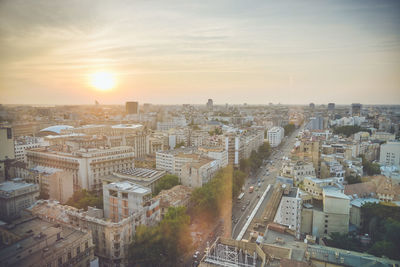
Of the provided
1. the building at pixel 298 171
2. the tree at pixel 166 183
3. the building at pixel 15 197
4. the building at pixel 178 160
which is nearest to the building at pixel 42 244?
the building at pixel 15 197

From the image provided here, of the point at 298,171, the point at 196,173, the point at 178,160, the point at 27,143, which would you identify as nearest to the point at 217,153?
the point at 178,160

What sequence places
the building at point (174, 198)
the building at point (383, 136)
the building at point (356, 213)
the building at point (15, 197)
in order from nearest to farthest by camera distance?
the building at point (15, 197) → the building at point (174, 198) → the building at point (356, 213) → the building at point (383, 136)

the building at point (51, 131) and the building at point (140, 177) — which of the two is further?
the building at point (51, 131)

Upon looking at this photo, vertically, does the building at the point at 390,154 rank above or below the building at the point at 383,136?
below

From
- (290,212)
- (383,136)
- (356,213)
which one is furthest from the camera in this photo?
(383,136)

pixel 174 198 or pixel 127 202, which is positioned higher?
pixel 127 202

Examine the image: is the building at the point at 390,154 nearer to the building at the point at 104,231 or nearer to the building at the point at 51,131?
the building at the point at 104,231

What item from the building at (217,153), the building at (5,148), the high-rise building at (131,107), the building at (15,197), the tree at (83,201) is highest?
the high-rise building at (131,107)

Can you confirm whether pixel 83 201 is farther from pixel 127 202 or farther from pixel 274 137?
pixel 274 137
